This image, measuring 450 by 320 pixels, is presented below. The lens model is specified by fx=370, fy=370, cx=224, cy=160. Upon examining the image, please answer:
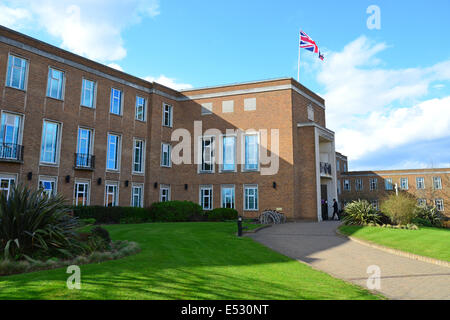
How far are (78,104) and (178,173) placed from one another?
33.6 feet

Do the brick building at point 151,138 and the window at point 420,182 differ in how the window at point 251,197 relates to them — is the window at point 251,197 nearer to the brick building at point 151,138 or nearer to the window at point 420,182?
the brick building at point 151,138

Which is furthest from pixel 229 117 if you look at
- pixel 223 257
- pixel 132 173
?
pixel 223 257

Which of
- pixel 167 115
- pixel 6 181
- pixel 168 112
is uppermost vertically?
pixel 168 112

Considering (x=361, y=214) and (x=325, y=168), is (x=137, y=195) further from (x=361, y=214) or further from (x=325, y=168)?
(x=361, y=214)

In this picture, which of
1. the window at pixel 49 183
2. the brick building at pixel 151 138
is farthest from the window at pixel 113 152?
the window at pixel 49 183

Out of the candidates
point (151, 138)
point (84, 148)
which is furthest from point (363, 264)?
point (151, 138)

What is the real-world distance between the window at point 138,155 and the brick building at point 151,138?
0.08 metres

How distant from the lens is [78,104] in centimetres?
2414

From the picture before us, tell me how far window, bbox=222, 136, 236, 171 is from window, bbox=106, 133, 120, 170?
28.2ft

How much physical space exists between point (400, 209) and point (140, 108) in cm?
1948

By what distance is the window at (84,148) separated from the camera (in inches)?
944

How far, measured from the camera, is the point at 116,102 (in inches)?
1059

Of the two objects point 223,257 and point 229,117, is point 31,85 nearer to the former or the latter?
point 229,117
